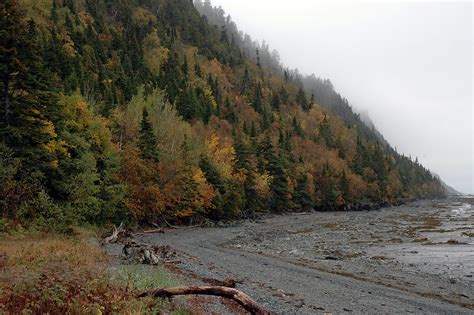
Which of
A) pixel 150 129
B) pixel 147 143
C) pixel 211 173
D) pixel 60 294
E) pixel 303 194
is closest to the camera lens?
pixel 60 294

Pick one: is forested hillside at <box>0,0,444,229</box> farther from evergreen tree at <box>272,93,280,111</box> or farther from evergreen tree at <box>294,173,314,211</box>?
evergreen tree at <box>272,93,280,111</box>

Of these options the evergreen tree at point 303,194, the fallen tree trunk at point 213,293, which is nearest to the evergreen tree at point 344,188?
the evergreen tree at point 303,194

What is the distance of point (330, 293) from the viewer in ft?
57.7

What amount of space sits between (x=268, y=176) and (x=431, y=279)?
56.9 m

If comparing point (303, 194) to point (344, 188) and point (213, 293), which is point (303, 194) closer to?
point (344, 188)

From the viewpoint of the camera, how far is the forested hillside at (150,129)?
87.1 feet

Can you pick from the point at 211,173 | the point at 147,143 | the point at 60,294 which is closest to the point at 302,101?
the point at 211,173

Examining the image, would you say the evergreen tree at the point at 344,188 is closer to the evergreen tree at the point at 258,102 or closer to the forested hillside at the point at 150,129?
the forested hillside at the point at 150,129

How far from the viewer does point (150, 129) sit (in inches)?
1859

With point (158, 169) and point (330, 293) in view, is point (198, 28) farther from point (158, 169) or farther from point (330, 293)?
point (330, 293)

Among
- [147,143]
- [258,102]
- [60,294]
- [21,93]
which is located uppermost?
[258,102]

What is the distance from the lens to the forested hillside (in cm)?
2655

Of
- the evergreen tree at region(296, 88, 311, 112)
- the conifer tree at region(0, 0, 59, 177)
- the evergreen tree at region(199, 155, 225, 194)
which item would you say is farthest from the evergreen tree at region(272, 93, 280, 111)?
the conifer tree at region(0, 0, 59, 177)

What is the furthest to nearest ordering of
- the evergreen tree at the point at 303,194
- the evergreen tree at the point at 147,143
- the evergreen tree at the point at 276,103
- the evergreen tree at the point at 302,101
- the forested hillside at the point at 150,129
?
the evergreen tree at the point at 302,101, the evergreen tree at the point at 276,103, the evergreen tree at the point at 303,194, the evergreen tree at the point at 147,143, the forested hillside at the point at 150,129
